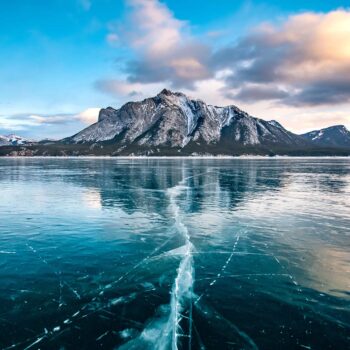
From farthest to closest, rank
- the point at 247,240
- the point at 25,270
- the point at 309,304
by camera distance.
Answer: the point at 247,240 → the point at 25,270 → the point at 309,304

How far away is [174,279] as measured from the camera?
23625mm

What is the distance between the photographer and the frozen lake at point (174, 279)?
17078 mm

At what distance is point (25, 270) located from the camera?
25.0 m

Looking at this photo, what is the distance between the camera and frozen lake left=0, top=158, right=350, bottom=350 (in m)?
17.1

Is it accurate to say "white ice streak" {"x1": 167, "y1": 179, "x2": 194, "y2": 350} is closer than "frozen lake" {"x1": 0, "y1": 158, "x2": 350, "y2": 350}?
No

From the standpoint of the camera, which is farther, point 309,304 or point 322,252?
point 322,252

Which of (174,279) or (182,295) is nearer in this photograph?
(182,295)

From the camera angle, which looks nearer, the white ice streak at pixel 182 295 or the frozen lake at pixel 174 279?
the frozen lake at pixel 174 279

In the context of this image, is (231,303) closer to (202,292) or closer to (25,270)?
(202,292)

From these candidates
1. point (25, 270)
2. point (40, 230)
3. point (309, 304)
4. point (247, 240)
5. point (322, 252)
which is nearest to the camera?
point (309, 304)

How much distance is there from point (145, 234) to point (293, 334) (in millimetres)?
19868

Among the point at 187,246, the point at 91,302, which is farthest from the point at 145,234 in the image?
the point at 91,302

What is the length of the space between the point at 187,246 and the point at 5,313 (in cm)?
1586

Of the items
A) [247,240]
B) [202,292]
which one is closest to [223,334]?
[202,292]
